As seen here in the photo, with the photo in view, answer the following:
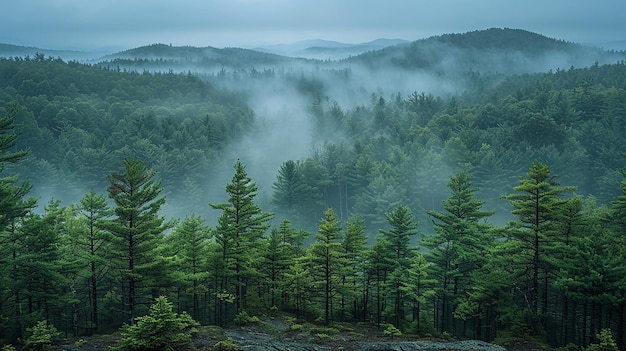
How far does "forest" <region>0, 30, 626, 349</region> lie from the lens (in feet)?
94.2

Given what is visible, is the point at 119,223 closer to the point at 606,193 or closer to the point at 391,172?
the point at 391,172

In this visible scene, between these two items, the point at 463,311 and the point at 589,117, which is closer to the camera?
the point at 463,311

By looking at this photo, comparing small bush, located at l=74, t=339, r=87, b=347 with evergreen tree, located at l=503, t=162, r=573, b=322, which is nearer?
small bush, located at l=74, t=339, r=87, b=347

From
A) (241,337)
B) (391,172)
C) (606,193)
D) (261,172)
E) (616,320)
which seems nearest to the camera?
(241,337)

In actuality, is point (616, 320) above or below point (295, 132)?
below

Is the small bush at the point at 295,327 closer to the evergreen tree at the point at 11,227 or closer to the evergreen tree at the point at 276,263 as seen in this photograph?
the evergreen tree at the point at 276,263

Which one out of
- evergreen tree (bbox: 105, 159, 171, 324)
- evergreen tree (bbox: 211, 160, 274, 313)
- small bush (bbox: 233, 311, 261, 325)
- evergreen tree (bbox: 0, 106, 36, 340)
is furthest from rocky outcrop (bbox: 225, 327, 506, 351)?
evergreen tree (bbox: 0, 106, 36, 340)

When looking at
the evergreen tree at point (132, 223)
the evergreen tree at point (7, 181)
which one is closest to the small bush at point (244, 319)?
the evergreen tree at point (132, 223)

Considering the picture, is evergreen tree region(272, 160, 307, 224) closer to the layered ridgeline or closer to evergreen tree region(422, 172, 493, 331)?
the layered ridgeline

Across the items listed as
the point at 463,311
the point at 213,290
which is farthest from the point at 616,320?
the point at 213,290

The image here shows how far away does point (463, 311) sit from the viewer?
32.9 metres

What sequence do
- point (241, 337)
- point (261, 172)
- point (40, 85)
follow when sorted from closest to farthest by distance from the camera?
point (241, 337) → point (261, 172) → point (40, 85)

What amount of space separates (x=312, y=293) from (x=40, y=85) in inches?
6121

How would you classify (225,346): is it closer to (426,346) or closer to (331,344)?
(331,344)
